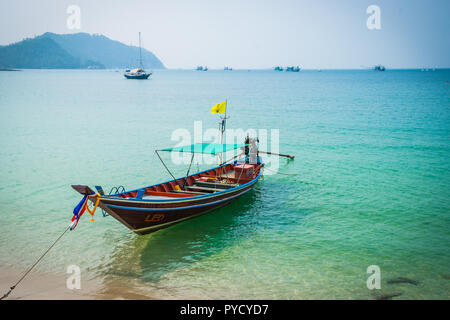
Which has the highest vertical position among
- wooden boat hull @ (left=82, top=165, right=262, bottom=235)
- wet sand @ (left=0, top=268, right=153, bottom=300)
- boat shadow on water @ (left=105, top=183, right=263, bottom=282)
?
wooden boat hull @ (left=82, top=165, right=262, bottom=235)

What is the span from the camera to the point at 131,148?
27.3m

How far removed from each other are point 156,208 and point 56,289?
3.88 m

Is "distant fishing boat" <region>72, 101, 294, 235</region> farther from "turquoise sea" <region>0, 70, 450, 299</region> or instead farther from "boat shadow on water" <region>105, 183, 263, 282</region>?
"turquoise sea" <region>0, 70, 450, 299</region>

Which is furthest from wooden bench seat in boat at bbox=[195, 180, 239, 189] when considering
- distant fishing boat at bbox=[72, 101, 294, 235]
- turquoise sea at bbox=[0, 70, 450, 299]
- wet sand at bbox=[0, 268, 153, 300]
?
wet sand at bbox=[0, 268, 153, 300]

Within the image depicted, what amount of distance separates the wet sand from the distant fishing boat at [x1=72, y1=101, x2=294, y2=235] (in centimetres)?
205

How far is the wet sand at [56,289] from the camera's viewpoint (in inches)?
377

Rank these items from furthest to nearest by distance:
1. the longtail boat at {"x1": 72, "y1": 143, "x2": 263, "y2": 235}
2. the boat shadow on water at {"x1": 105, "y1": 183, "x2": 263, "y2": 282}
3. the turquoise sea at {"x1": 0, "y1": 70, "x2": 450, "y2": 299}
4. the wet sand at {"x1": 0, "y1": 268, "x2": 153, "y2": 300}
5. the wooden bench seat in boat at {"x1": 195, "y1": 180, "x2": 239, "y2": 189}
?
1. the wooden bench seat in boat at {"x1": 195, "y1": 180, "x2": 239, "y2": 189}
2. the longtail boat at {"x1": 72, "y1": 143, "x2": 263, "y2": 235}
3. the boat shadow on water at {"x1": 105, "y1": 183, "x2": 263, "y2": 282}
4. the turquoise sea at {"x1": 0, "y1": 70, "x2": 450, "y2": 299}
5. the wet sand at {"x1": 0, "y1": 268, "x2": 153, "y2": 300}

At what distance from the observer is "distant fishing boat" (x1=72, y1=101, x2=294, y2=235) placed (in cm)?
1141

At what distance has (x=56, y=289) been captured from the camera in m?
9.94

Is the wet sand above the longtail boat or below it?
below

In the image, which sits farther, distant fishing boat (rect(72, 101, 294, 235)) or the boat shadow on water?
distant fishing boat (rect(72, 101, 294, 235))
